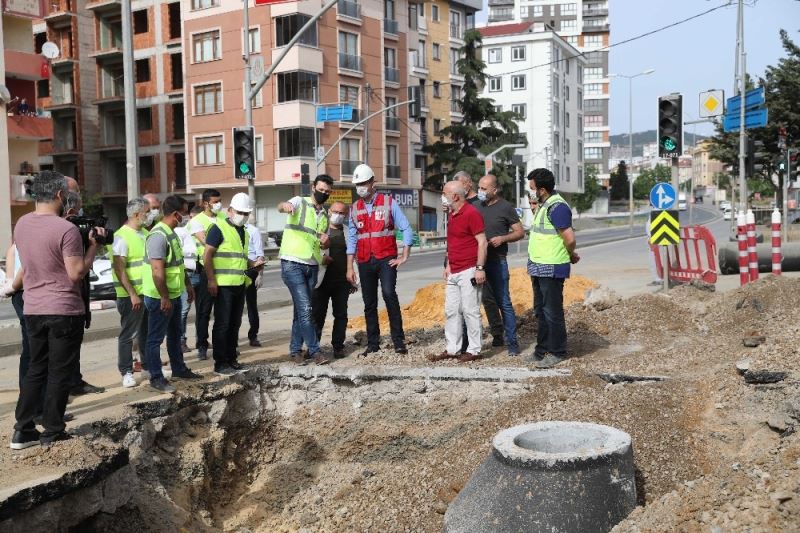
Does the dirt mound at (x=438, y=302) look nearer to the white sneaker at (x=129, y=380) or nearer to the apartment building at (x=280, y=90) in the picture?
the white sneaker at (x=129, y=380)

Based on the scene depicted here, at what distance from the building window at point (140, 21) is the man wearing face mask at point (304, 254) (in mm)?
45913

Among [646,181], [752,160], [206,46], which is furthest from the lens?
[646,181]

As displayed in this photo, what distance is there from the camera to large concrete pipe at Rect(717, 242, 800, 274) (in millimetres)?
19719

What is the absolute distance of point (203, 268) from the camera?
9.61 metres

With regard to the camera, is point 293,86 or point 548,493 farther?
point 293,86

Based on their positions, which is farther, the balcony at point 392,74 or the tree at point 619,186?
the tree at point 619,186

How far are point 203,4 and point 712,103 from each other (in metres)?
36.1

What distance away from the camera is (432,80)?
64.4m

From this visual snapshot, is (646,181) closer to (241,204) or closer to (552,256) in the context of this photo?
(552,256)

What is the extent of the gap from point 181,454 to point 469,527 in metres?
2.86

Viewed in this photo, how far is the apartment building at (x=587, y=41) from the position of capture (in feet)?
419

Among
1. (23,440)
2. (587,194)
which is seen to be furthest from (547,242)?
(587,194)

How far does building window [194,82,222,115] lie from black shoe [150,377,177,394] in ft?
138

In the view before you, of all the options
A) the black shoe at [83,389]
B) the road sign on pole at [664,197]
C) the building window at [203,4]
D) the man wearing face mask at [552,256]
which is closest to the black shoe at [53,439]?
the black shoe at [83,389]
